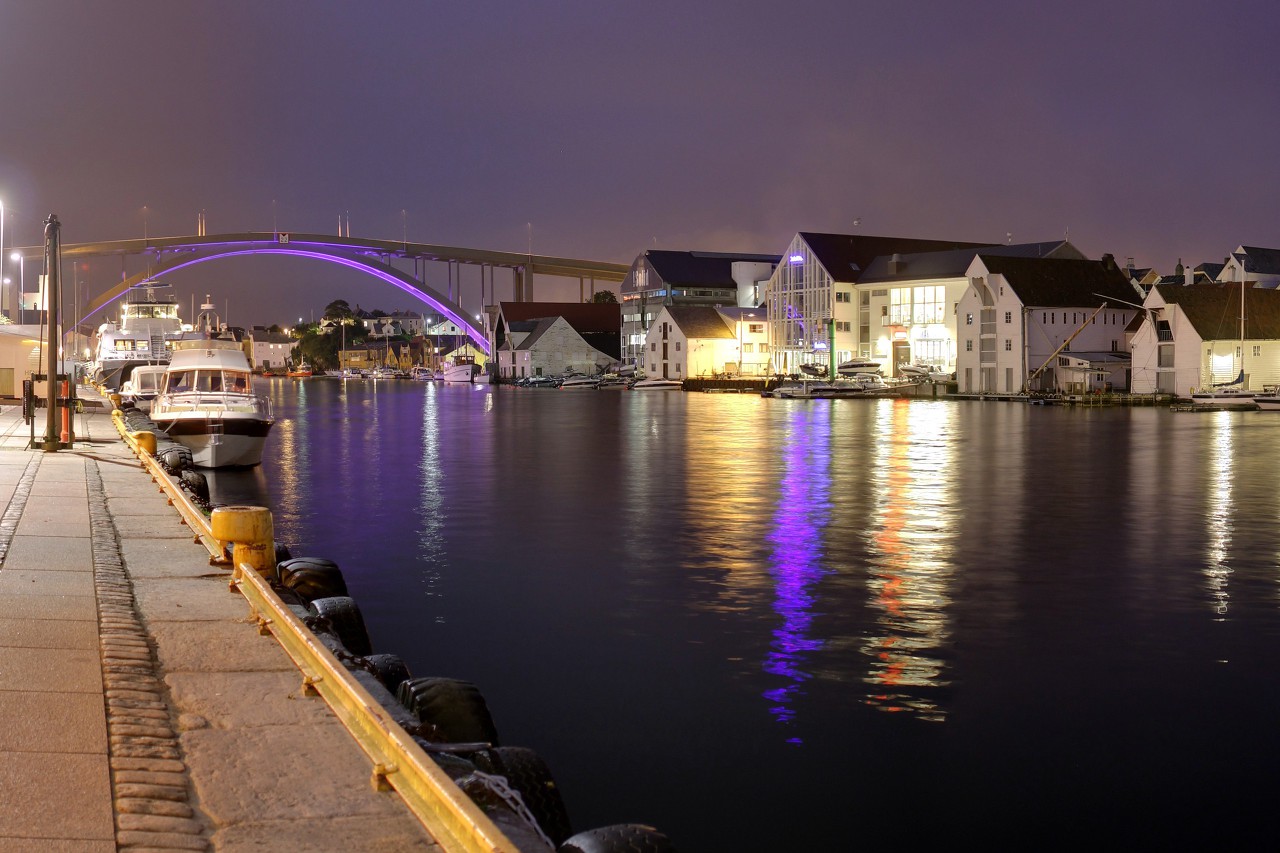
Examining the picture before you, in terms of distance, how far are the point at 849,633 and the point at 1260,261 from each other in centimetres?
10041

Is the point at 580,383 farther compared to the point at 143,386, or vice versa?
the point at 580,383

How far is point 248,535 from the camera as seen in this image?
12.6 metres

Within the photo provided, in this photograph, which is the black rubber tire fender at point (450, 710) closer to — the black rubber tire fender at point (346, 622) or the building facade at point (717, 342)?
the black rubber tire fender at point (346, 622)

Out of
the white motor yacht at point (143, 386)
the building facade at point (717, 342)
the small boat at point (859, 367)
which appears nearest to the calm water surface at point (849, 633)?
the white motor yacht at point (143, 386)

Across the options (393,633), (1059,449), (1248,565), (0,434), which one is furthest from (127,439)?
(1059,449)

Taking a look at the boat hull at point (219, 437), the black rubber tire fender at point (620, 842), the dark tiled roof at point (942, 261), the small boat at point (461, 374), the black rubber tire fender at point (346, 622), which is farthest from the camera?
the small boat at point (461, 374)

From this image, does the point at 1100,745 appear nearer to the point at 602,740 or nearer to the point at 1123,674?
the point at 1123,674

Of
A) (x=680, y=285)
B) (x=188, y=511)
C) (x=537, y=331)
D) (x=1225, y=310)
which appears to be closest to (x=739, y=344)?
(x=680, y=285)

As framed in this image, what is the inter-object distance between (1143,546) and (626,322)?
123 metres

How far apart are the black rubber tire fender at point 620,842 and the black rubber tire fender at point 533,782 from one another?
131 cm

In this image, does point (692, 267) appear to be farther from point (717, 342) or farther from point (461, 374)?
point (461, 374)

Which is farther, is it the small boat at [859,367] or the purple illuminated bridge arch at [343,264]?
the purple illuminated bridge arch at [343,264]

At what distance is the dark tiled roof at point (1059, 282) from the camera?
87125 millimetres

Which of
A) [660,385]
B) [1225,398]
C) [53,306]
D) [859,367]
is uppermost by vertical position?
[859,367]
